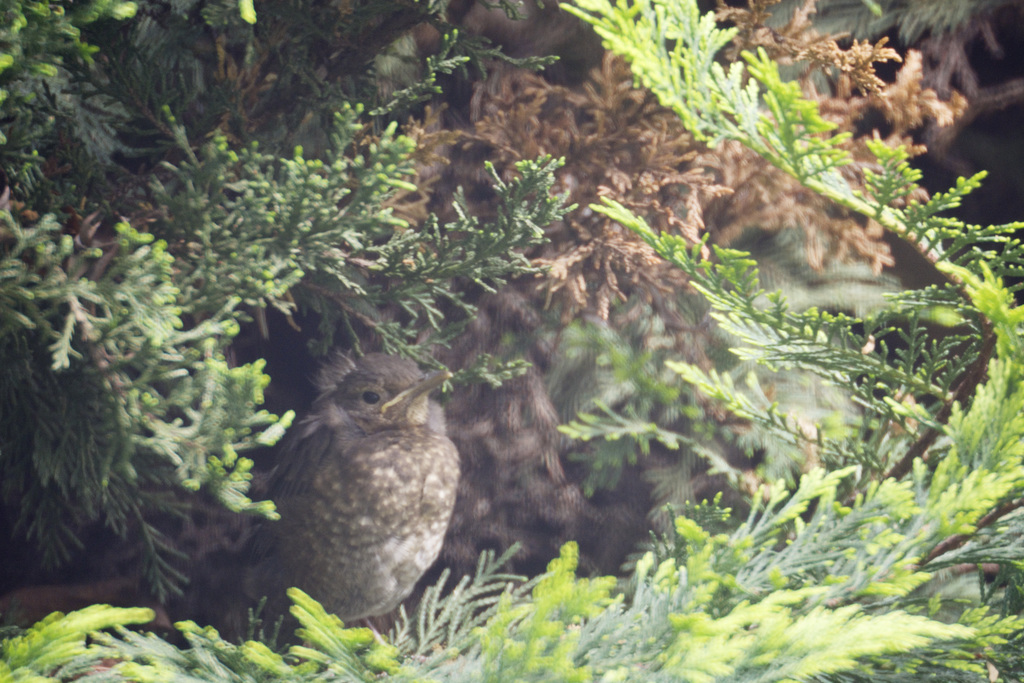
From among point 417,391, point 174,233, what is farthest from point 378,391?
point 174,233

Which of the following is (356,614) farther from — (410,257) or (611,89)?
(611,89)

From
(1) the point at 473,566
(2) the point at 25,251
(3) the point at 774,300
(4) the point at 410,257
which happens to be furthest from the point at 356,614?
(3) the point at 774,300

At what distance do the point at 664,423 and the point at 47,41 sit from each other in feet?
3.56

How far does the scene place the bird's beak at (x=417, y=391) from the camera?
1067 mm

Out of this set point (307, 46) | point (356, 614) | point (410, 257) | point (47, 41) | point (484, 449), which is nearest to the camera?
point (47, 41)

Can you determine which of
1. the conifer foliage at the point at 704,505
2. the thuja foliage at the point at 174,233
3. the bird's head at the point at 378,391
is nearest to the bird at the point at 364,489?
the bird's head at the point at 378,391

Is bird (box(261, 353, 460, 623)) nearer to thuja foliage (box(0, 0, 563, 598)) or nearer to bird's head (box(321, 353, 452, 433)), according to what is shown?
bird's head (box(321, 353, 452, 433))

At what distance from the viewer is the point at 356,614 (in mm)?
1099

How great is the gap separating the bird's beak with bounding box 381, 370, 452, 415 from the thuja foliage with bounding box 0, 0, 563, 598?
0.21 feet

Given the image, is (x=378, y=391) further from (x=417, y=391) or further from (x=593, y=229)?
(x=593, y=229)

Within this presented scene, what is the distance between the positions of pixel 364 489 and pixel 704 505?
0.60 metres

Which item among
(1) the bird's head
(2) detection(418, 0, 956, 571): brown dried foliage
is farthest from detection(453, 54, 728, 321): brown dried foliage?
(1) the bird's head

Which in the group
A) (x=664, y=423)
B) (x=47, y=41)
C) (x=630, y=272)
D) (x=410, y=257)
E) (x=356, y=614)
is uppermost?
(x=47, y=41)

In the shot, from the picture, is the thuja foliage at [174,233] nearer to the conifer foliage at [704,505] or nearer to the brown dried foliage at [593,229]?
the conifer foliage at [704,505]
